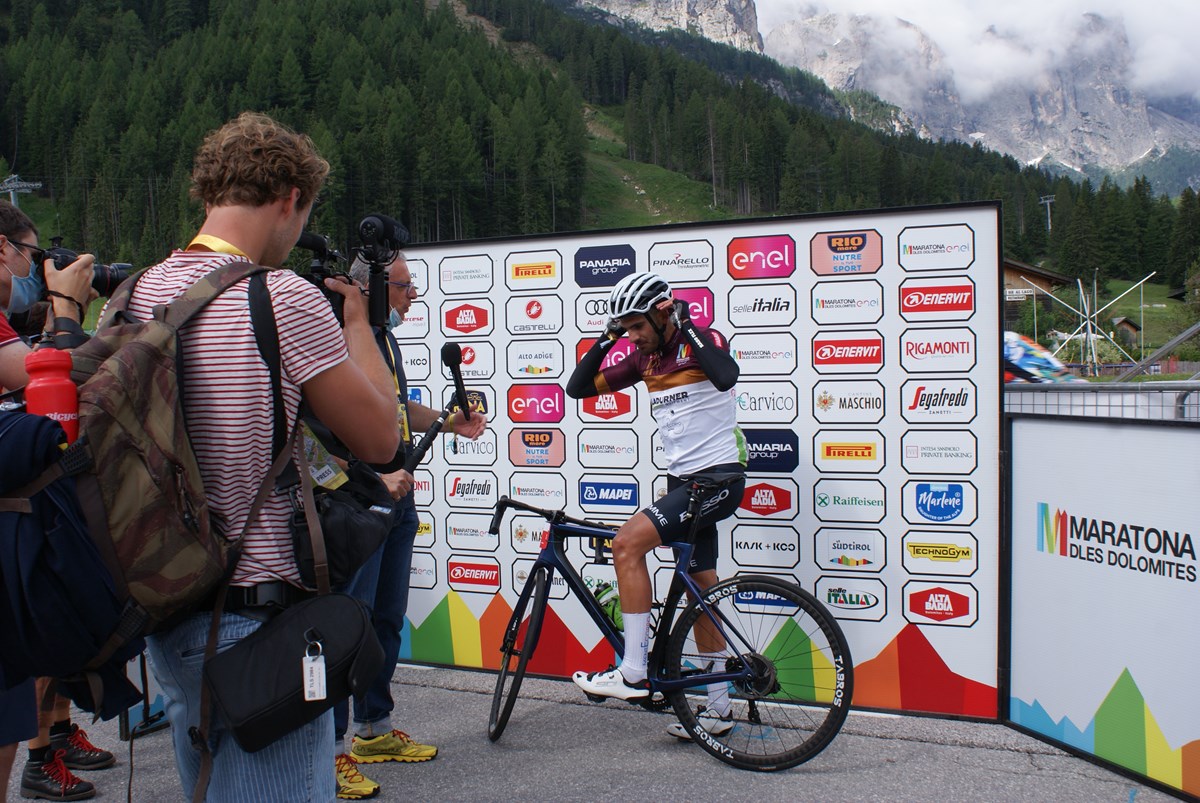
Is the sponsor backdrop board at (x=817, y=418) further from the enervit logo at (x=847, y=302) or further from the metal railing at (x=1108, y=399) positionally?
the metal railing at (x=1108, y=399)

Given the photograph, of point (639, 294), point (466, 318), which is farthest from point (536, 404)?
point (639, 294)

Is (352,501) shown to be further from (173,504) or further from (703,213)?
(703,213)

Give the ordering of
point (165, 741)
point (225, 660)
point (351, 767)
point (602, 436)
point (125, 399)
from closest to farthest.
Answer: point (125, 399) → point (225, 660) → point (351, 767) → point (165, 741) → point (602, 436)

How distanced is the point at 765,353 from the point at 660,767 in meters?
2.06

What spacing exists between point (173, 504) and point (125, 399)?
0.20 m

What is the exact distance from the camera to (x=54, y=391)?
63.9 inches

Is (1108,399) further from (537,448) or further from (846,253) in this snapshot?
(537,448)

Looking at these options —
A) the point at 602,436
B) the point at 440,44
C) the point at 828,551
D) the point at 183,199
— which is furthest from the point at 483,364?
the point at 440,44

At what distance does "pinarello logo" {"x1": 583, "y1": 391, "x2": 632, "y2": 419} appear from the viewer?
16.3 feet

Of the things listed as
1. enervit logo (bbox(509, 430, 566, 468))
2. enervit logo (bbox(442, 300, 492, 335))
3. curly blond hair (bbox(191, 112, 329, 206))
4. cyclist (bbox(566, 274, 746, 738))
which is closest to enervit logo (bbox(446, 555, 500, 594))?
enervit logo (bbox(509, 430, 566, 468))

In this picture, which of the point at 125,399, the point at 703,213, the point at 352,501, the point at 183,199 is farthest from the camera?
the point at 703,213

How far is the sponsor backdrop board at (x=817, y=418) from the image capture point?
4.33m

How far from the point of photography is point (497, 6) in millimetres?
154375

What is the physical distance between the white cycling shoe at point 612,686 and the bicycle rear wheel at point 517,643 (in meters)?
0.35
